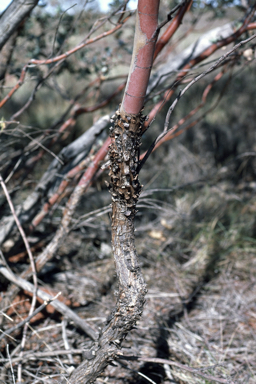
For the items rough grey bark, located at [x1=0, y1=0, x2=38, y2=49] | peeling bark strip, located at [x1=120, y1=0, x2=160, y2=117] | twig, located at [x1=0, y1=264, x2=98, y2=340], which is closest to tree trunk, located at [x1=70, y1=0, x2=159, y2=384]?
peeling bark strip, located at [x1=120, y1=0, x2=160, y2=117]

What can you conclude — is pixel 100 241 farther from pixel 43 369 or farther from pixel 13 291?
pixel 43 369

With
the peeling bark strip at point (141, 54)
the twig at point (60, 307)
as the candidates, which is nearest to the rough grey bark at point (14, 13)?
the peeling bark strip at point (141, 54)

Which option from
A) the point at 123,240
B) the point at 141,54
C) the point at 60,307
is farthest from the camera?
the point at 60,307

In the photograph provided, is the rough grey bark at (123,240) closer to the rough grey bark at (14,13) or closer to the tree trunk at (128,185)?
the tree trunk at (128,185)

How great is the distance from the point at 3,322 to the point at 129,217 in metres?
1.08

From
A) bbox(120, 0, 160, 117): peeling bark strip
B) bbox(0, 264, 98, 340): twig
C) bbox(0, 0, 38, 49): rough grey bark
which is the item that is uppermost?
bbox(0, 0, 38, 49): rough grey bark

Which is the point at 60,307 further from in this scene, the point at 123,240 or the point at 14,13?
the point at 14,13

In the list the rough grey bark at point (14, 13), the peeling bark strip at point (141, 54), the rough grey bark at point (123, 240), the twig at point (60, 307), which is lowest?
the twig at point (60, 307)

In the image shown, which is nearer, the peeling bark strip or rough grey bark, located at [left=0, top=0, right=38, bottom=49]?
→ the peeling bark strip

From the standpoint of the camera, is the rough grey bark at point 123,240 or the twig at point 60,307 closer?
the rough grey bark at point 123,240

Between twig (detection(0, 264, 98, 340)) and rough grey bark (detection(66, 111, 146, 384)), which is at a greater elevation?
rough grey bark (detection(66, 111, 146, 384))

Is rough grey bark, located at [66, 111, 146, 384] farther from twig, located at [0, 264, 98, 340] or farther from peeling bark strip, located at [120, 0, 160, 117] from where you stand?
twig, located at [0, 264, 98, 340]

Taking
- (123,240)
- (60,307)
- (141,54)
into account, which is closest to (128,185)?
(123,240)

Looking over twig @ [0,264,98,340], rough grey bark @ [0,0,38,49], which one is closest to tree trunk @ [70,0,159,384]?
twig @ [0,264,98,340]
